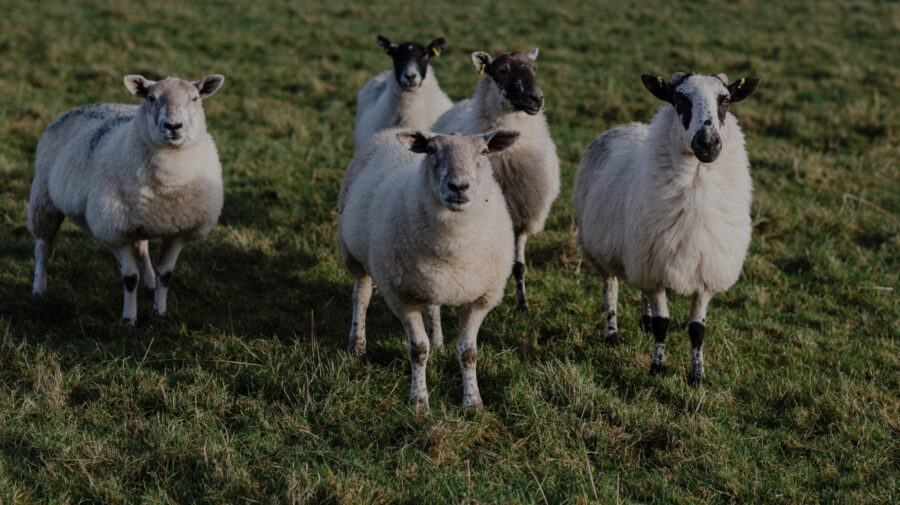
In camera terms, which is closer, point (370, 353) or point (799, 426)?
point (799, 426)

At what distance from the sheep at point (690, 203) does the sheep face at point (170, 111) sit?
10.4 feet

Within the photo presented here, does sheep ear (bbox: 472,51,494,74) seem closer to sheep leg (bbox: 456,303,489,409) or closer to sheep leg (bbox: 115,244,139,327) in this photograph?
sheep leg (bbox: 456,303,489,409)

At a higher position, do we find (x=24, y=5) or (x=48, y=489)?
(x=24, y=5)

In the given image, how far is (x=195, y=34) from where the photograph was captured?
14.6 metres

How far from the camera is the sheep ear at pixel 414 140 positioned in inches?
149

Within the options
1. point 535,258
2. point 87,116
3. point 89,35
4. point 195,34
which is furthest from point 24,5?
point 535,258

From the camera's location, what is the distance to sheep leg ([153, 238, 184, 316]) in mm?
5438

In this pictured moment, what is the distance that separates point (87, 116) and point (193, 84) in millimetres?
1462

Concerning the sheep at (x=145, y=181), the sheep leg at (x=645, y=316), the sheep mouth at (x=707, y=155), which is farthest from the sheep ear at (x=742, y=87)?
the sheep at (x=145, y=181)

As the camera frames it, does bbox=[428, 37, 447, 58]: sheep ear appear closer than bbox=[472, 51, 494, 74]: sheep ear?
No

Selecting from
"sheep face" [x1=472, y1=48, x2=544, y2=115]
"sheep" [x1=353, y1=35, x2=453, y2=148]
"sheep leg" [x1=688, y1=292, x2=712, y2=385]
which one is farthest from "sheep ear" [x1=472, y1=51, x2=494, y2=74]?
"sheep leg" [x1=688, y1=292, x2=712, y2=385]

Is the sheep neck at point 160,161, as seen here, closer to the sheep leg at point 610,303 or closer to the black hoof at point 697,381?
the sheep leg at point 610,303

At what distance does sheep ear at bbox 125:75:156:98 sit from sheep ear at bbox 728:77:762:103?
4.04 m

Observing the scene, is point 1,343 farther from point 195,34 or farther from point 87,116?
point 195,34
